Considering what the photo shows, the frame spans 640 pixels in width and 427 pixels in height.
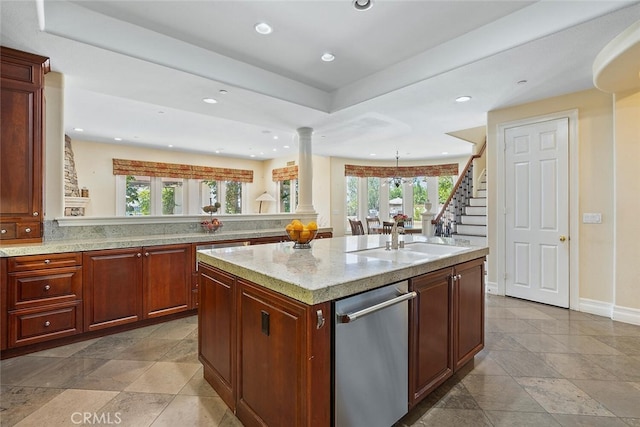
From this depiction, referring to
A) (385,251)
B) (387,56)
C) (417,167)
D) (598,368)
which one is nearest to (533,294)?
(598,368)

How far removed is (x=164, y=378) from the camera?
7.29 ft

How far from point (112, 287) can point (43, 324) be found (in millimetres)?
550

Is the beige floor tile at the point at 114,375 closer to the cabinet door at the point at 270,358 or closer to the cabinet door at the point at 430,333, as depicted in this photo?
the cabinet door at the point at 270,358

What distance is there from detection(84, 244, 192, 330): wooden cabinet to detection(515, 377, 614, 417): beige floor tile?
10.7ft

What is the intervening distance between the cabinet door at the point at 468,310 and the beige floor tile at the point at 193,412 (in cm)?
159

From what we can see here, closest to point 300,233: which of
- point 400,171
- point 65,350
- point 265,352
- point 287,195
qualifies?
point 265,352

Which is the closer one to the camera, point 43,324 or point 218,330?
point 218,330

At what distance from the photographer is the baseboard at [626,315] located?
321 centimetres

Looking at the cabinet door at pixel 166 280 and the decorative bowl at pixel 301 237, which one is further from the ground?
the decorative bowl at pixel 301 237

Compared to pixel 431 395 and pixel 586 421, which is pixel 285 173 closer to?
pixel 431 395

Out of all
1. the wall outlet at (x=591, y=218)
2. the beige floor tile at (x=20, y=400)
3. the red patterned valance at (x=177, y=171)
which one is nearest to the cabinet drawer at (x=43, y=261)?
the beige floor tile at (x=20, y=400)

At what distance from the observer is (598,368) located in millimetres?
2342

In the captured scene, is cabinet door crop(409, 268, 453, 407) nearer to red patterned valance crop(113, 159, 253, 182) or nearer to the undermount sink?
the undermount sink

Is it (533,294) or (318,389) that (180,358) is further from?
(533,294)
